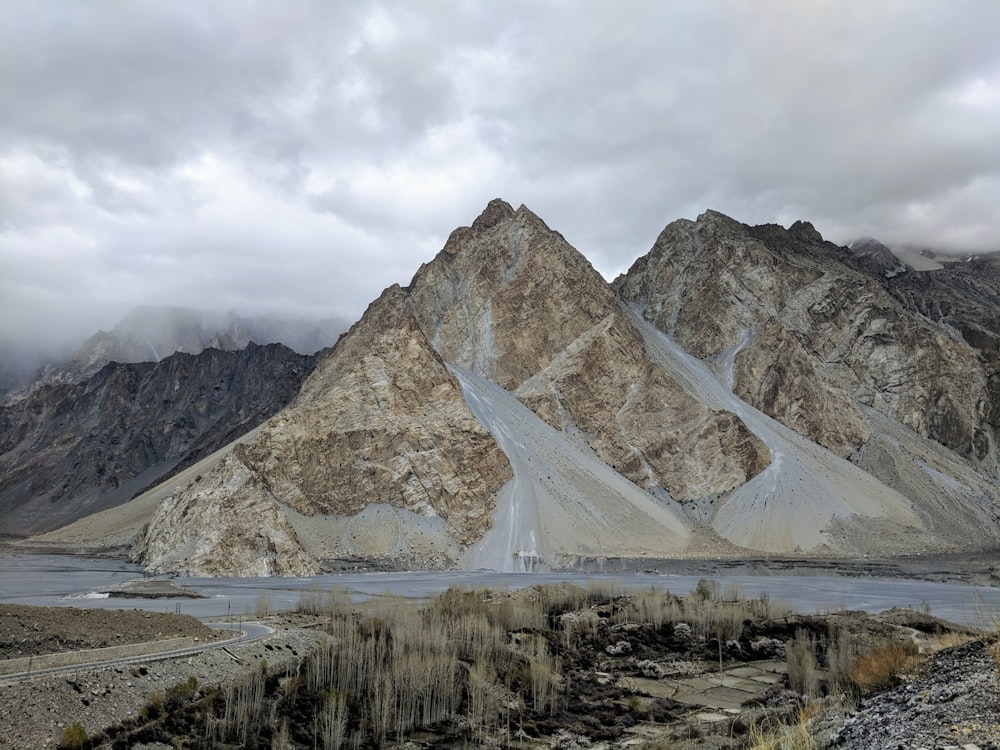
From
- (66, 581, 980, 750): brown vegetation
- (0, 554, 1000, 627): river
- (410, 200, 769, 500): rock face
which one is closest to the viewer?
(66, 581, 980, 750): brown vegetation

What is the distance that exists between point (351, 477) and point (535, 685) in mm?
53921

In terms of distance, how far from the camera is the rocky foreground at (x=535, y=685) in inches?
440

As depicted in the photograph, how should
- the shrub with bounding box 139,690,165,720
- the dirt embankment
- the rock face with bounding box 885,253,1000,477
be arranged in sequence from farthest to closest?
the rock face with bounding box 885,253,1000,477, the dirt embankment, the shrub with bounding box 139,690,165,720

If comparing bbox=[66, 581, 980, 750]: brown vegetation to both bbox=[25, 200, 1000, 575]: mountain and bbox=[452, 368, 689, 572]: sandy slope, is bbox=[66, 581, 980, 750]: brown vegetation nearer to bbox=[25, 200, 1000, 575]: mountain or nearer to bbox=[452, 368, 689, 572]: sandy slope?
bbox=[452, 368, 689, 572]: sandy slope

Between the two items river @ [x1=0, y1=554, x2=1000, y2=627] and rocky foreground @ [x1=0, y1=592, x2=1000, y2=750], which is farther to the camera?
river @ [x1=0, y1=554, x2=1000, y2=627]

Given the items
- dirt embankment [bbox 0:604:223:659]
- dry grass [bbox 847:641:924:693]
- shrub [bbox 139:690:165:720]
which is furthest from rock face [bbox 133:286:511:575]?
dry grass [bbox 847:641:924:693]

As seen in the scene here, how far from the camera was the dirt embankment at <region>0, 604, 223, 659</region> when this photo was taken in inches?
727

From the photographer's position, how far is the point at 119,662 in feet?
58.0

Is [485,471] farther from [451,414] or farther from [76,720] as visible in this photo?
[76,720]

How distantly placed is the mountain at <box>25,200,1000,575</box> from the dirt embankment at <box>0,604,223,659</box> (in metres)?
37.9

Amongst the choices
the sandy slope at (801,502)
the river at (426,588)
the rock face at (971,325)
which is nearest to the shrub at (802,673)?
the river at (426,588)

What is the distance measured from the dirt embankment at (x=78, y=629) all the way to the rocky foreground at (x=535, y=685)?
11.5 inches

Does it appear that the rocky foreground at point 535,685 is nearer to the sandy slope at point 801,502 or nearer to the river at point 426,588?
the river at point 426,588

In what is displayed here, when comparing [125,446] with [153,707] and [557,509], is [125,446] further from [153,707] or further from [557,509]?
[153,707]
